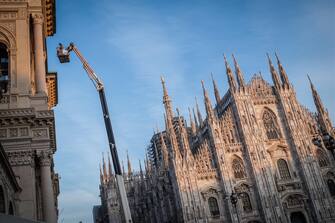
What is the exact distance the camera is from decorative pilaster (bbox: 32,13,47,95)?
72.2 feet

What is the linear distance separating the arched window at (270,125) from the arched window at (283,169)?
3.29 metres

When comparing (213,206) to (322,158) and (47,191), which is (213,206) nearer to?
(322,158)

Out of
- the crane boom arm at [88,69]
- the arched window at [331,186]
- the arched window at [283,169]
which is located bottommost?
the arched window at [331,186]

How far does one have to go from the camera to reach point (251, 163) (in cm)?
4641

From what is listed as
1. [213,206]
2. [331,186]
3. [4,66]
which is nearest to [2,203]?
[4,66]

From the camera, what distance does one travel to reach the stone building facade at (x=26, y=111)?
18.8 metres

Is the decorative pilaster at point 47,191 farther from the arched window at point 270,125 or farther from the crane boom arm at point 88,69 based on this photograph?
the arched window at point 270,125

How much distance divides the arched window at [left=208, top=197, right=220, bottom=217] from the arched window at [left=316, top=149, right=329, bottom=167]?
15349 millimetres

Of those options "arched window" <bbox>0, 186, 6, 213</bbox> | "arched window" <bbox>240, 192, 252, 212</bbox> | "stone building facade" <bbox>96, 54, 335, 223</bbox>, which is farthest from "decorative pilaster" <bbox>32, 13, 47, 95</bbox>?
"arched window" <bbox>240, 192, 252, 212</bbox>

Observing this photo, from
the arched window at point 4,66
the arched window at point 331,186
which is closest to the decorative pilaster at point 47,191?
the arched window at point 4,66

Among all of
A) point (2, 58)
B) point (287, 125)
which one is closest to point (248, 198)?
point (287, 125)

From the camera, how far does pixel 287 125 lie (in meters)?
50.7

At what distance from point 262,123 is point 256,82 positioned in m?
6.26

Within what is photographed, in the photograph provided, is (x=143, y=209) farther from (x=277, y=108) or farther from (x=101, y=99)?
(x=101, y=99)
